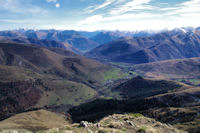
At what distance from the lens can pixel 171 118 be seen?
11925 cm

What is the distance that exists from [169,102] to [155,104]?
16.7m

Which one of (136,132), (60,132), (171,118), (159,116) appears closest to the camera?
(60,132)

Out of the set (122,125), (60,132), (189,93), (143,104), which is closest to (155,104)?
(143,104)

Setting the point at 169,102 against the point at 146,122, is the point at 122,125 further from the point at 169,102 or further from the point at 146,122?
the point at 169,102

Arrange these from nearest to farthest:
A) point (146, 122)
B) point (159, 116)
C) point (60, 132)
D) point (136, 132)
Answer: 1. point (60, 132)
2. point (136, 132)
3. point (146, 122)
4. point (159, 116)

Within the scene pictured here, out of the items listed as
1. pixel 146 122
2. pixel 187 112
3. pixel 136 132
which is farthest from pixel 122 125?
pixel 187 112

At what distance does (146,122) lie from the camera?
5834 centimetres

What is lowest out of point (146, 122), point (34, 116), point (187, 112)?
point (34, 116)

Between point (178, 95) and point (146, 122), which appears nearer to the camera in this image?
point (146, 122)

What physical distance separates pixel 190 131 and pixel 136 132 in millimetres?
43836

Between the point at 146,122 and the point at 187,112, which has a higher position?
the point at 146,122

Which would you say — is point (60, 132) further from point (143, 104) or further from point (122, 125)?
point (143, 104)

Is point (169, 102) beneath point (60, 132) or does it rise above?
beneath

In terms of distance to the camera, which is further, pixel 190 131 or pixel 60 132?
pixel 190 131
